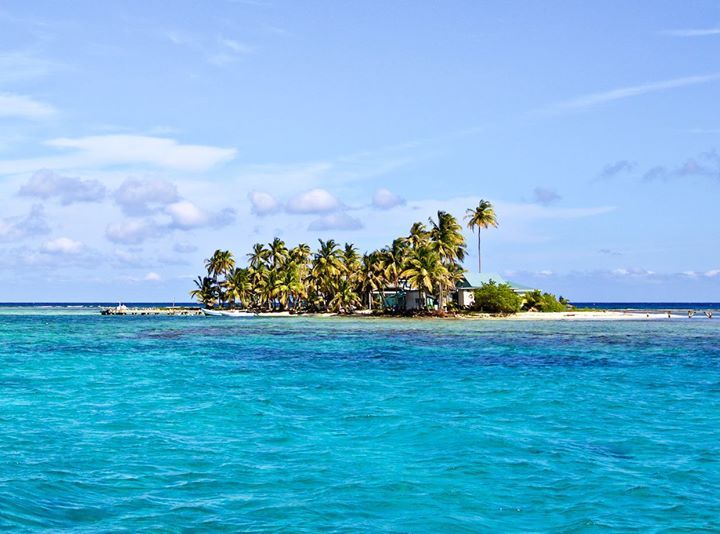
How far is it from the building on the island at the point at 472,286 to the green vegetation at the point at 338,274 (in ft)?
5.11

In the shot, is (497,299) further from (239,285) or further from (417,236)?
(239,285)

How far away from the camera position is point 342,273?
116875mm

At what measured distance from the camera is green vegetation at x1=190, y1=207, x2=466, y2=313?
325 ft

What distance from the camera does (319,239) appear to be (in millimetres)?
115938

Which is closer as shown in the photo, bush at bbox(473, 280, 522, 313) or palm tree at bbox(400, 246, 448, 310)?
palm tree at bbox(400, 246, 448, 310)

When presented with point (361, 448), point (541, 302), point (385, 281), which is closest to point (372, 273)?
point (385, 281)

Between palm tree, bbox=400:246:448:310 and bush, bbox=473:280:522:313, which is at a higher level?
palm tree, bbox=400:246:448:310

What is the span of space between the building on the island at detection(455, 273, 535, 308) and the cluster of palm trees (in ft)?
6.00

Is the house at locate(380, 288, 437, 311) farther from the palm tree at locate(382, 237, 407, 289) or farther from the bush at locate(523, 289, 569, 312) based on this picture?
the bush at locate(523, 289, 569, 312)

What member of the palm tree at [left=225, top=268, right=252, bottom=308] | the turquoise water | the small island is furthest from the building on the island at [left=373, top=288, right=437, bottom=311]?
the turquoise water

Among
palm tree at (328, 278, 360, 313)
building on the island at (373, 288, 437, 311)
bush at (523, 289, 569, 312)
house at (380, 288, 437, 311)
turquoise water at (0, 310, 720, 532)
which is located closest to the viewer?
turquoise water at (0, 310, 720, 532)

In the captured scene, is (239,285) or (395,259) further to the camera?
(239,285)

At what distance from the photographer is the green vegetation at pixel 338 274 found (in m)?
98.9

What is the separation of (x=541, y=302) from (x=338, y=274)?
109ft
